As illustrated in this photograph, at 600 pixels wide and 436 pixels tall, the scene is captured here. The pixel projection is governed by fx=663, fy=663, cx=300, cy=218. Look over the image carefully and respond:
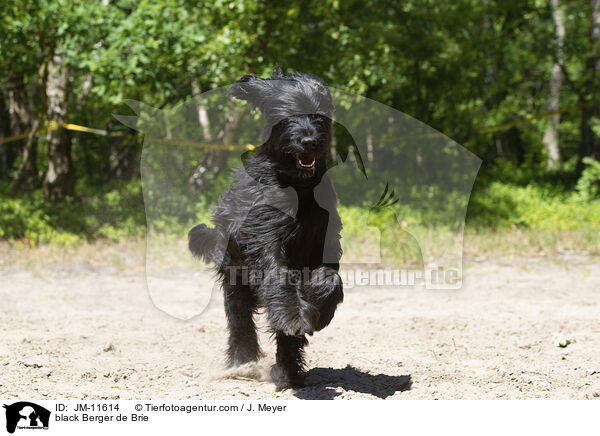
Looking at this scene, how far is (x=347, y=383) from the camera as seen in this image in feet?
13.6

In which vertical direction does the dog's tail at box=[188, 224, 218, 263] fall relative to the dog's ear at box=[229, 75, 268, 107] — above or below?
below

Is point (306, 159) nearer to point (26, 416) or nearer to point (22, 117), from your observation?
point (26, 416)

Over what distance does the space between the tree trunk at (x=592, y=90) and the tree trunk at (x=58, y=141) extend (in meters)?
9.72

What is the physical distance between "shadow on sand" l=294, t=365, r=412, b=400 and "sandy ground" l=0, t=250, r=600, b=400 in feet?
0.04

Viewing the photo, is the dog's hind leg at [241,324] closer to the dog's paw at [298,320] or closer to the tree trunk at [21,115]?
the dog's paw at [298,320]

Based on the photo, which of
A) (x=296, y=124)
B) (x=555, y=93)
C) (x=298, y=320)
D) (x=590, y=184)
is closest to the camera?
(x=298, y=320)

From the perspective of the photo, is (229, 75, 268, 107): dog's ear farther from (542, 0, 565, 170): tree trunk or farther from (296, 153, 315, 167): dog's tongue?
(542, 0, 565, 170): tree trunk

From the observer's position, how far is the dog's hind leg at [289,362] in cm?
403

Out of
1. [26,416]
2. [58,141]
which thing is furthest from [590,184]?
[26,416]

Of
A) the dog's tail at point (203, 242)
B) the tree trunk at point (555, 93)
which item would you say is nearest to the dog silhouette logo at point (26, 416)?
the dog's tail at point (203, 242)

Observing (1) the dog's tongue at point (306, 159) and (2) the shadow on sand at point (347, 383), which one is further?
(2) the shadow on sand at point (347, 383)

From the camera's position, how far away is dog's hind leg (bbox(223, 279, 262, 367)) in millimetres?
4320

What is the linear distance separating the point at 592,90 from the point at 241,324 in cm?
1129

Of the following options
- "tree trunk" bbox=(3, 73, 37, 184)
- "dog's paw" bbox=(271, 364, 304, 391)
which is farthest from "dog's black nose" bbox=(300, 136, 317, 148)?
"tree trunk" bbox=(3, 73, 37, 184)
